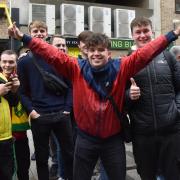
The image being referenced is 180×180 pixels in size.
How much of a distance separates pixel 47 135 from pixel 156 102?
1370mm

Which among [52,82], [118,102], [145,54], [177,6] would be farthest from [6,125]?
[177,6]

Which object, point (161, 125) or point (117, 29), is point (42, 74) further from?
point (117, 29)

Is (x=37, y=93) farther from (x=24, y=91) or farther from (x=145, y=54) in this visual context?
(x=145, y=54)

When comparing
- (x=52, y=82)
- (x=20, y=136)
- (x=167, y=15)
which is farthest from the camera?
(x=167, y=15)

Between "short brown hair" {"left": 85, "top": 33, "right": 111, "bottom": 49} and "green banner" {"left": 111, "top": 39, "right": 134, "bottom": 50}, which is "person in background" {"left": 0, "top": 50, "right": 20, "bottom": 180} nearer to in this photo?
"short brown hair" {"left": 85, "top": 33, "right": 111, "bottom": 49}

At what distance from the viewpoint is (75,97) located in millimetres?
3100

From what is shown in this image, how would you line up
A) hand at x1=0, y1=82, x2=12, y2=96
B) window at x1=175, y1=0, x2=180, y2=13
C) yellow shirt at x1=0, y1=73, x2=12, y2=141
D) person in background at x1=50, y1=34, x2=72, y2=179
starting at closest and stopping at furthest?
hand at x1=0, y1=82, x2=12, y2=96 < yellow shirt at x1=0, y1=73, x2=12, y2=141 < person in background at x1=50, y1=34, x2=72, y2=179 < window at x1=175, y1=0, x2=180, y2=13

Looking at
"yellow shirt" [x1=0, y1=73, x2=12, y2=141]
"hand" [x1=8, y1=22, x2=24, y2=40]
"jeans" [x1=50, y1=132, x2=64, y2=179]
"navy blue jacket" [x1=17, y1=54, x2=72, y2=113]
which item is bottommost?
"jeans" [x1=50, y1=132, x2=64, y2=179]

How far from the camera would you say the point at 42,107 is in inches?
154

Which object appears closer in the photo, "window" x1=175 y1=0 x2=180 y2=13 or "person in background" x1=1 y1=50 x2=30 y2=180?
"person in background" x1=1 y1=50 x2=30 y2=180

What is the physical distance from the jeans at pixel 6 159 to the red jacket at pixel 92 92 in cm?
92

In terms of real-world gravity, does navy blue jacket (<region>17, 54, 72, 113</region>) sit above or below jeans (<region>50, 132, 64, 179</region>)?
above

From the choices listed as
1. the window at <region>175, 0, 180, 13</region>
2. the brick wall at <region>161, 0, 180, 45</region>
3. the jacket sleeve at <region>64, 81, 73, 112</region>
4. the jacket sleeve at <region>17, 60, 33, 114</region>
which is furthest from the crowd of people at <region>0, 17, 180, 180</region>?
the window at <region>175, 0, 180, 13</region>

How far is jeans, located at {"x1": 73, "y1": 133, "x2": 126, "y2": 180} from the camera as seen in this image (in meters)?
3.08
